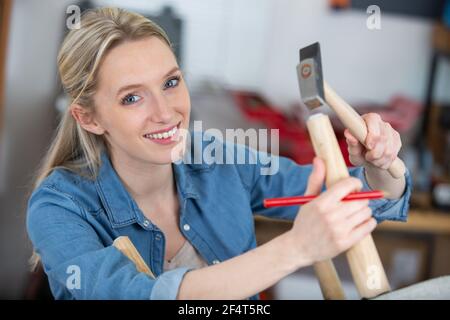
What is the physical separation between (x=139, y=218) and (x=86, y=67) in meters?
0.21

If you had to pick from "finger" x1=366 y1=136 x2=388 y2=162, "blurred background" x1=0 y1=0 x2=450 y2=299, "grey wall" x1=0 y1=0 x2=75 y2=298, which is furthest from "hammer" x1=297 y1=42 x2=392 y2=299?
"grey wall" x1=0 y1=0 x2=75 y2=298

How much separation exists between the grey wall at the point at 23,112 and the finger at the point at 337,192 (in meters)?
1.79

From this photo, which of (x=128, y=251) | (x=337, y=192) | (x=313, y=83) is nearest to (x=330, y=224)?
(x=337, y=192)

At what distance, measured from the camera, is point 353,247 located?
65cm

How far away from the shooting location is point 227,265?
2.14 ft

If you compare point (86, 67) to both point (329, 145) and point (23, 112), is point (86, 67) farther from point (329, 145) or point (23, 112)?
point (23, 112)

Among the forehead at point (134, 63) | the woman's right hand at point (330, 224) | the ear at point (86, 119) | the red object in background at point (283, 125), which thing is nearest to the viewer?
the woman's right hand at point (330, 224)

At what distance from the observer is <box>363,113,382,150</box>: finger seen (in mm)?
775

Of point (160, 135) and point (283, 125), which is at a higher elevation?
point (160, 135)

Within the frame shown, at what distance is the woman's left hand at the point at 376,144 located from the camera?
0.78 meters

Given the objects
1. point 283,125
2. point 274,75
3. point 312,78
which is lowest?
point 283,125

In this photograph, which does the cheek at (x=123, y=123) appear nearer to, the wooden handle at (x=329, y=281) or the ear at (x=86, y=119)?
the ear at (x=86, y=119)

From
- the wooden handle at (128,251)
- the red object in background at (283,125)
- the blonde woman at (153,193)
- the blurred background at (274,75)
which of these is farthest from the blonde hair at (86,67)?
the blurred background at (274,75)

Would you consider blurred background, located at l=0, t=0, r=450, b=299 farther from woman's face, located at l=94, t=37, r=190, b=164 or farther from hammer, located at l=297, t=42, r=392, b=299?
hammer, located at l=297, t=42, r=392, b=299
